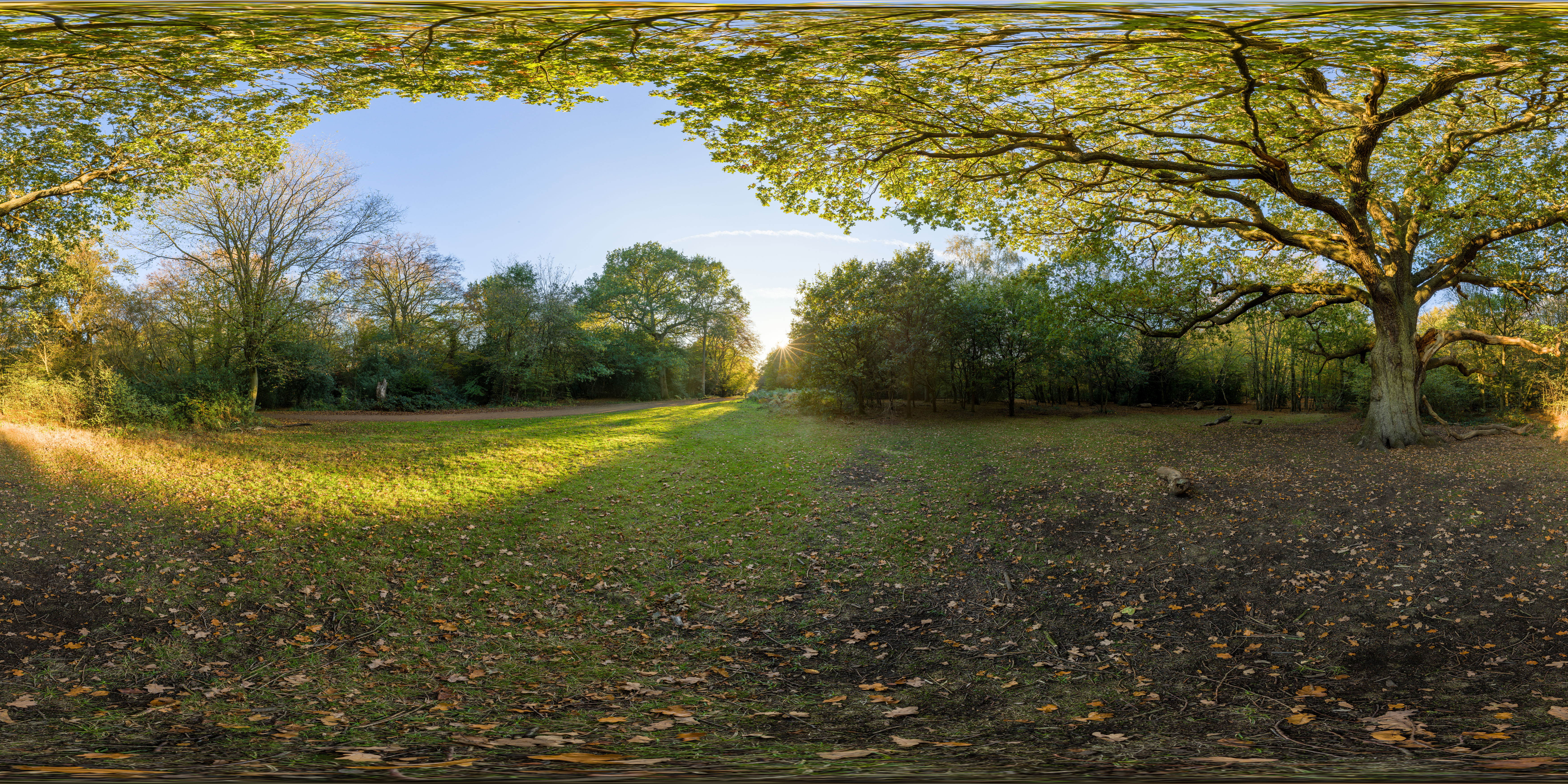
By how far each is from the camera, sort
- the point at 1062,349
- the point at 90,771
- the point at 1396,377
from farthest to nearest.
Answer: the point at 1062,349, the point at 1396,377, the point at 90,771

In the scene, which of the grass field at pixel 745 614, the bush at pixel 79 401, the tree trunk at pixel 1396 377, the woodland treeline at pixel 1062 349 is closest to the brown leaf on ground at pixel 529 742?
the grass field at pixel 745 614

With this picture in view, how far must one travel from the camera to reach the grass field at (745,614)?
184cm

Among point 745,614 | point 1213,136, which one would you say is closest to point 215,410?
point 745,614

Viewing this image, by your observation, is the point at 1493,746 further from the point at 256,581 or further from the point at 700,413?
the point at 700,413

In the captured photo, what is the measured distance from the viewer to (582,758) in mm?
1262

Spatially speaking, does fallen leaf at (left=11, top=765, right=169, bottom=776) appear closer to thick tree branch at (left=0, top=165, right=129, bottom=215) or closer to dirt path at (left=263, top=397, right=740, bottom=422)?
thick tree branch at (left=0, top=165, right=129, bottom=215)

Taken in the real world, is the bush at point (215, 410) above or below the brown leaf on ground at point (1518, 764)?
above

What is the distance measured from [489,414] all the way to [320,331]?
376cm

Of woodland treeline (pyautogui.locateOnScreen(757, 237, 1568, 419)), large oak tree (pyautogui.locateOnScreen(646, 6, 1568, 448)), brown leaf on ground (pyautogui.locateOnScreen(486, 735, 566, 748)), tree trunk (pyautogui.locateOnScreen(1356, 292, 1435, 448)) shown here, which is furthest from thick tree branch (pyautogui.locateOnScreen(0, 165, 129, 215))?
tree trunk (pyautogui.locateOnScreen(1356, 292, 1435, 448))

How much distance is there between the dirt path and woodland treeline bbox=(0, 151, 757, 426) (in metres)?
0.30

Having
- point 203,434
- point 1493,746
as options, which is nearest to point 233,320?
point 203,434

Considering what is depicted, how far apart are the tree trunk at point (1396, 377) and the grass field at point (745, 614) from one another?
254 cm

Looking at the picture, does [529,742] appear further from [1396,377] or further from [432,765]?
[1396,377]

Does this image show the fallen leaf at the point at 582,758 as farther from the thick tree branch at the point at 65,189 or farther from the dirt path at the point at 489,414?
the dirt path at the point at 489,414
